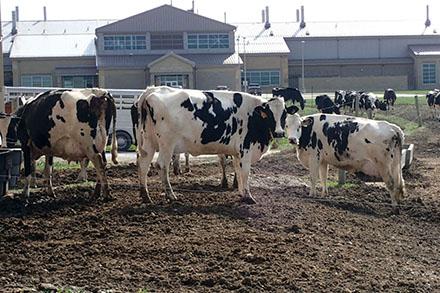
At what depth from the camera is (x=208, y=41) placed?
82.7 m

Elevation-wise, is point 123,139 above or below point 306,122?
below

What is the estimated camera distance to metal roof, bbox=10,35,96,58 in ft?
275

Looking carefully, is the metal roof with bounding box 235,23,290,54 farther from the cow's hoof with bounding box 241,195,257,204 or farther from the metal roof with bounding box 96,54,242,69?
the cow's hoof with bounding box 241,195,257,204

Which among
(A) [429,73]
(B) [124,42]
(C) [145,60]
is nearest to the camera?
(C) [145,60]

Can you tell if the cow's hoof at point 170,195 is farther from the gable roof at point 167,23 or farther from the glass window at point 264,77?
the glass window at point 264,77

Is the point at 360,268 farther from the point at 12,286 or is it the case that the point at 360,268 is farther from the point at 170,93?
the point at 170,93

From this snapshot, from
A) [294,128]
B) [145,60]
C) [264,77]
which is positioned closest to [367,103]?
[294,128]

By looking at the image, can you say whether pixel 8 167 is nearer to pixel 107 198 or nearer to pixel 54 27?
pixel 107 198

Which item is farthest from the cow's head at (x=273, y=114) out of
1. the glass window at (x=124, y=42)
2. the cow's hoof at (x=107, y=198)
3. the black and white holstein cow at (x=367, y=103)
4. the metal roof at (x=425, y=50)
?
the metal roof at (x=425, y=50)

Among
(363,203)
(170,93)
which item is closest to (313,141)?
(363,203)

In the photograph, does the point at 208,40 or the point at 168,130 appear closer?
the point at 168,130

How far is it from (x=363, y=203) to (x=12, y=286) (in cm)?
939

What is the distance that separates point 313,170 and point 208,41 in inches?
2586

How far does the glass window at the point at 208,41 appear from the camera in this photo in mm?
82562
